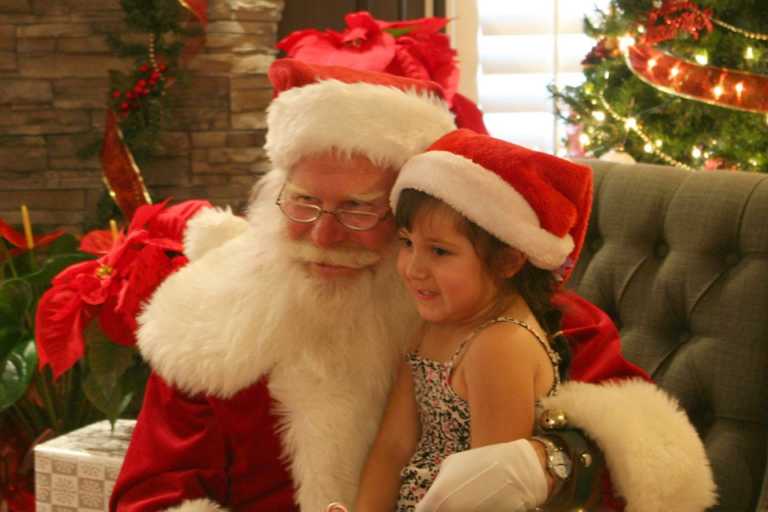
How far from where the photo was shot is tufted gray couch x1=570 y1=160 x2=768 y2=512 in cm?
194

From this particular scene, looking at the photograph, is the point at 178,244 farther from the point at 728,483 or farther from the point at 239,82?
the point at 239,82

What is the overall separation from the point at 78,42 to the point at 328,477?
2518 mm

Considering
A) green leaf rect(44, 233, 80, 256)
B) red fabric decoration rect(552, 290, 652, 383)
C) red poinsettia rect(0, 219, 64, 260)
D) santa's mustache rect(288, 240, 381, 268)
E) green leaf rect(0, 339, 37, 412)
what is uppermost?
santa's mustache rect(288, 240, 381, 268)

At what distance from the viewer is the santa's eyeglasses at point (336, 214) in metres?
1.71

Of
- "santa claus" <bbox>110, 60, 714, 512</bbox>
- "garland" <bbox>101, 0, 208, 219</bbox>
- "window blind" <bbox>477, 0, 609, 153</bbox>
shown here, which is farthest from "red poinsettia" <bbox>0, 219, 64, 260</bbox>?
"window blind" <bbox>477, 0, 609, 153</bbox>

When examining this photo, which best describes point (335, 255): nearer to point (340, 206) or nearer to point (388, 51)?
point (340, 206)

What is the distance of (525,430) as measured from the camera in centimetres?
157

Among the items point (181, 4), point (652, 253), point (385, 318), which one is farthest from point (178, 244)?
point (181, 4)

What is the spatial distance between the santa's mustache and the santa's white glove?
38cm

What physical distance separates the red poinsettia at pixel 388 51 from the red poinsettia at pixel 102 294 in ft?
2.24

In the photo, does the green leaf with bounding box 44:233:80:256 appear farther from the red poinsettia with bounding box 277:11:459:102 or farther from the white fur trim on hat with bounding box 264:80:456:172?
the white fur trim on hat with bounding box 264:80:456:172

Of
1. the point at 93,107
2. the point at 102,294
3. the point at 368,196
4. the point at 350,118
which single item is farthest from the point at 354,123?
the point at 93,107

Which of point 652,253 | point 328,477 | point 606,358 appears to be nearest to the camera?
point 328,477

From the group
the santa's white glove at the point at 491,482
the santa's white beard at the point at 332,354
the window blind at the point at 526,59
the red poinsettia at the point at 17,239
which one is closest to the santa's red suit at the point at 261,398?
the santa's white beard at the point at 332,354
